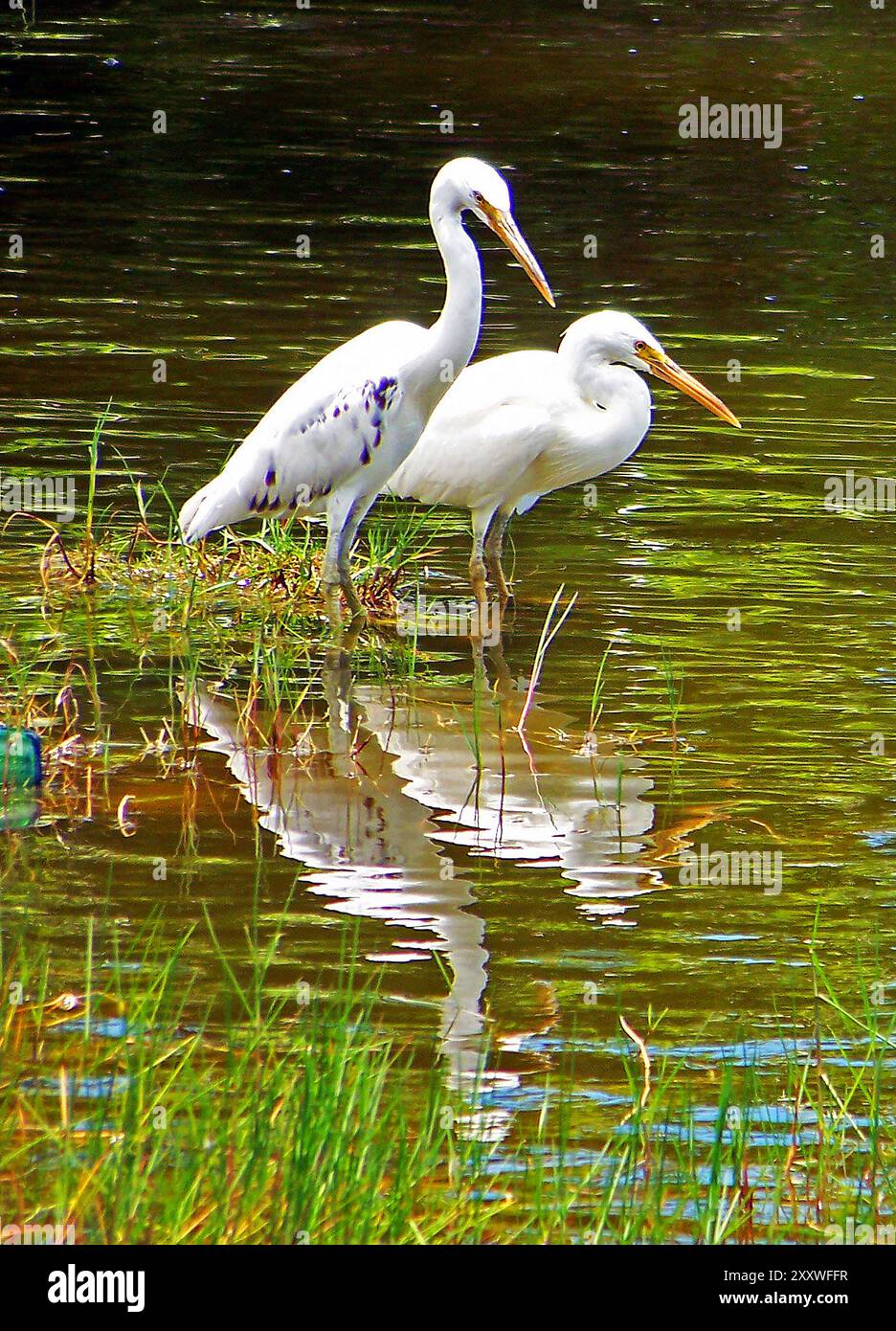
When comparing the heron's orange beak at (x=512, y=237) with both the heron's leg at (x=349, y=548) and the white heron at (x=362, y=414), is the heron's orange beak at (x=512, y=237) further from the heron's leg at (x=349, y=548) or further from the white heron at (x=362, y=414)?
the heron's leg at (x=349, y=548)

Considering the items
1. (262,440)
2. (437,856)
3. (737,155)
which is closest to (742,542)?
(262,440)

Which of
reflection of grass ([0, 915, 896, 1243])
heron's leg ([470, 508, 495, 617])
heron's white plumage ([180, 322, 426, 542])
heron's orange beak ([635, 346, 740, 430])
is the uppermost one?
heron's orange beak ([635, 346, 740, 430])

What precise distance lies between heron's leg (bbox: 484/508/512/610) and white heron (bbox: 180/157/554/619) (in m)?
0.64

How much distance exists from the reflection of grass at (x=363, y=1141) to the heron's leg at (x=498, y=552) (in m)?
3.92

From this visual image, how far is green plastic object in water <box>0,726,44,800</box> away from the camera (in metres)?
6.09

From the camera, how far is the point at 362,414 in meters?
8.24

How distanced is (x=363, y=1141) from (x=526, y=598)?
17.4 feet

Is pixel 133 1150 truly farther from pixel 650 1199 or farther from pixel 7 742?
pixel 7 742

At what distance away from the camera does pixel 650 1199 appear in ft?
12.3

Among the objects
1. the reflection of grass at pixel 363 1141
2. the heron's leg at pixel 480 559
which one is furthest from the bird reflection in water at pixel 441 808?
the heron's leg at pixel 480 559

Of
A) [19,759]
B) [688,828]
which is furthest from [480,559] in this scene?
[19,759]

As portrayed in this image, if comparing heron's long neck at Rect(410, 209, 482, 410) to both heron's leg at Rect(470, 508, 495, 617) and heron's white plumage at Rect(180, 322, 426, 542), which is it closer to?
heron's white plumage at Rect(180, 322, 426, 542)

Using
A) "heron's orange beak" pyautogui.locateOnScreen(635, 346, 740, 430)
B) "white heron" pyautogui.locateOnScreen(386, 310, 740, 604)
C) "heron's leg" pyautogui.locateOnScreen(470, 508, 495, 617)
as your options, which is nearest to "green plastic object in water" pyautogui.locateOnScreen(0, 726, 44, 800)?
"heron's leg" pyautogui.locateOnScreen(470, 508, 495, 617)

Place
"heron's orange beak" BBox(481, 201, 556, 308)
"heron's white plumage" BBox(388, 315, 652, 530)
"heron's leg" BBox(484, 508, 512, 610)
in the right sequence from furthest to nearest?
1. "heron's leg" BBox(484, 508, 512, 610)
2. "heron's white plumage" BBox(388, 315, 652, 530)
3. "heron's orange beak" BBox(481, 201, 556, 308)
